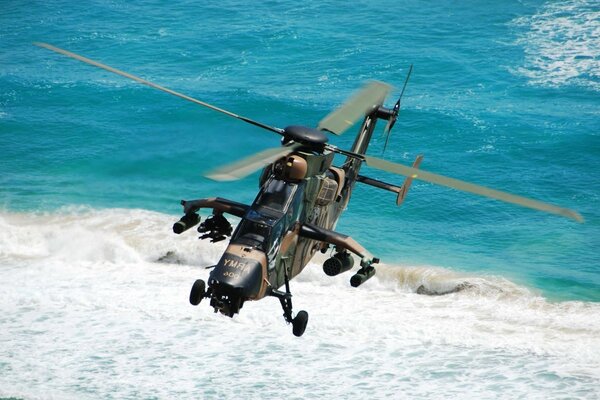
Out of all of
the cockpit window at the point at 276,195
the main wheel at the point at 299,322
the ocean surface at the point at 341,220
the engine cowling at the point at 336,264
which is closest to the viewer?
the main wheel at the point at 299,322

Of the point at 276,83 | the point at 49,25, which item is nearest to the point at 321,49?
the point at 276,83

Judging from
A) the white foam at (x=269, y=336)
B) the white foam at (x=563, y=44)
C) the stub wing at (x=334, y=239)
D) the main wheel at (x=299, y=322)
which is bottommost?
the white foam at (x=269, y=336)

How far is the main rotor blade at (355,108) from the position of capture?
64.5 ft

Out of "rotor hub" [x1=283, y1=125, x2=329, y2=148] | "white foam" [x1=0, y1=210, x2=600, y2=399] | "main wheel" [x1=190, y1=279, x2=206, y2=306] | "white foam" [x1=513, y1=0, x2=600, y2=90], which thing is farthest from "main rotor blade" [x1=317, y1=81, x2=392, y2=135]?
"white foam" [x1=513, y1=0, x2=600, y2=90]

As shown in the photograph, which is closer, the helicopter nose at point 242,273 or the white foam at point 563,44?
the helicopter nose at point 242,273

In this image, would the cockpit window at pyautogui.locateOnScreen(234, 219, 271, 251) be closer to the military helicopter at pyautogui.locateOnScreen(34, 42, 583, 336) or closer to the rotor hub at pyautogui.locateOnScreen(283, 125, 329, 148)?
the military helicopter at pyautogui.locateOnScreen(34, 42, 583, 336)

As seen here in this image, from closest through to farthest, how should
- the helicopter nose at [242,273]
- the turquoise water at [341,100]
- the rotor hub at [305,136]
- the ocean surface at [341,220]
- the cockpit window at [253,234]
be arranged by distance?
the helicopter nose at [242,273] → the cockpit window at [253,234] → the rotor hub at [305,136] → the ocean surface at [341,220] → the turquoise water at [341,100]

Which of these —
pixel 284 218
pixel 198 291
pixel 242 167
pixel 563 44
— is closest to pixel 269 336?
pixel 284 218

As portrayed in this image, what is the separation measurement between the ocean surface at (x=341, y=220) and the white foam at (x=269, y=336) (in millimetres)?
58

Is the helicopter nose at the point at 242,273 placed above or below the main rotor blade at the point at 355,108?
below

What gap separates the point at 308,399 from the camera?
69.8 ft

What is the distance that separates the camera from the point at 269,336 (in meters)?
23.8

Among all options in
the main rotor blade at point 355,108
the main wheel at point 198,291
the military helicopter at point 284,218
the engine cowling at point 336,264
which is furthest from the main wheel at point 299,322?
the main rotor blade at point 355,108

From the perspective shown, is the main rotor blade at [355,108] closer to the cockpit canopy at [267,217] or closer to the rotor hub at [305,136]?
the rotor hub at [305,136]
